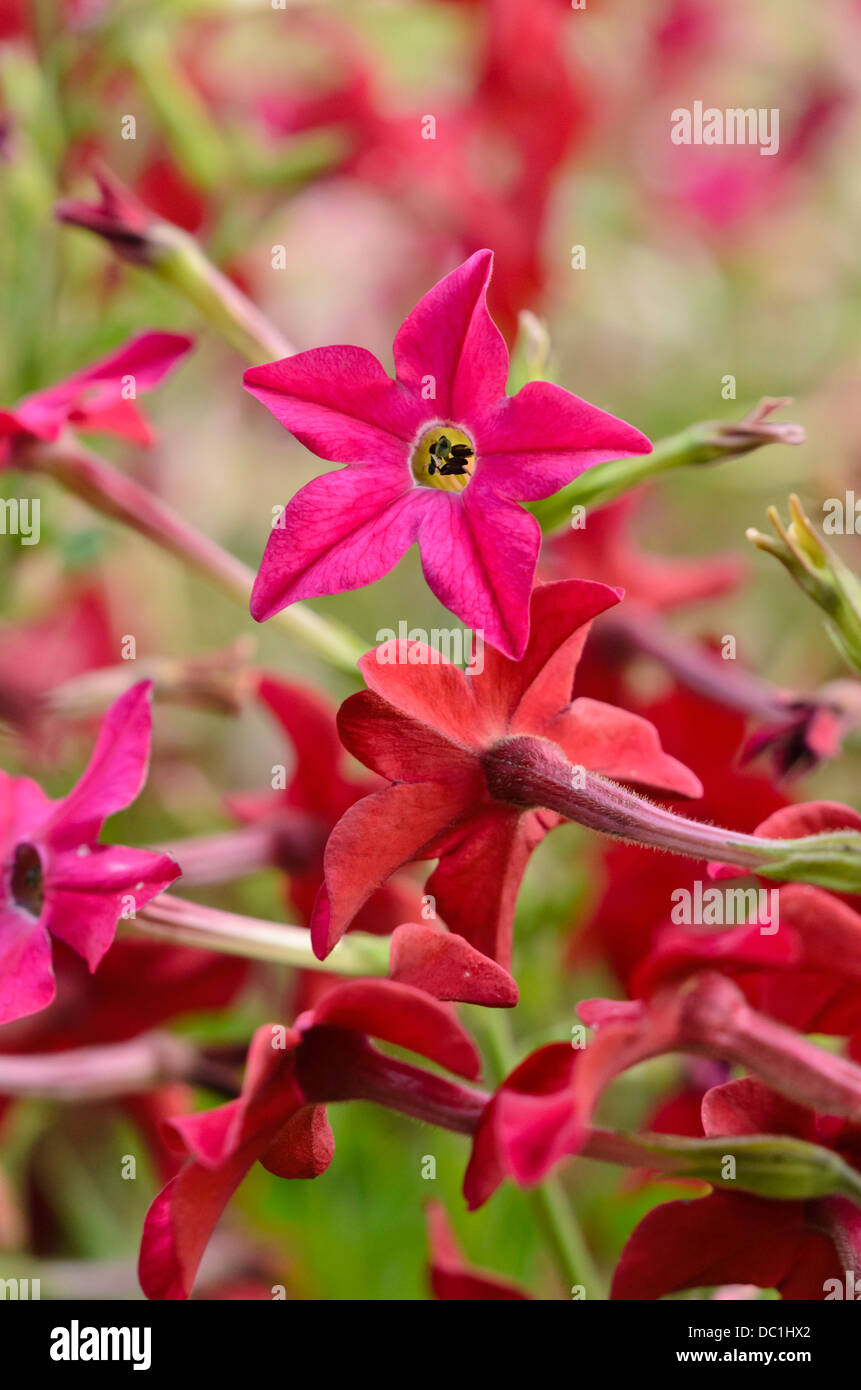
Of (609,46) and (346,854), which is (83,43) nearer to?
(346,854)

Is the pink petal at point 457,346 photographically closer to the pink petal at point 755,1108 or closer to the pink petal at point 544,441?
the pink petal at point 544,441

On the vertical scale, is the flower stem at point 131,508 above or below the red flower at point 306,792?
above

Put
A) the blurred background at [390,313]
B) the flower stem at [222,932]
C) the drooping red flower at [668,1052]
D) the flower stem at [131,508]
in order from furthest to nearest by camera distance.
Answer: the blurred background at [390,313] < the flower stem at [131,508] < the flower stem at [222,932] < the drooping red flower at [668,1052]

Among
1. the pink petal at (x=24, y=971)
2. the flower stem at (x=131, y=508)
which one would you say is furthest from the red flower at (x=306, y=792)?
the pink petal at (x=24, y=971)

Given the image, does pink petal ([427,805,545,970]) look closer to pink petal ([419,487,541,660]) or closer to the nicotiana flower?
pink petal ([419,487,541,660])

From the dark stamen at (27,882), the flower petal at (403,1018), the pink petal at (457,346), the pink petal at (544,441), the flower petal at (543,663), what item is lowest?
the flower petal at (403,1018)

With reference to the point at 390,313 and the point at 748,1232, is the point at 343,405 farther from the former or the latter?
the point at 390,313

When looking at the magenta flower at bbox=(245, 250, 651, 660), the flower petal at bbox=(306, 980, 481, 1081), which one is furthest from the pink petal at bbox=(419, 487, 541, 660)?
the flower petal at bbox=(306, 980, 481, 1081)
